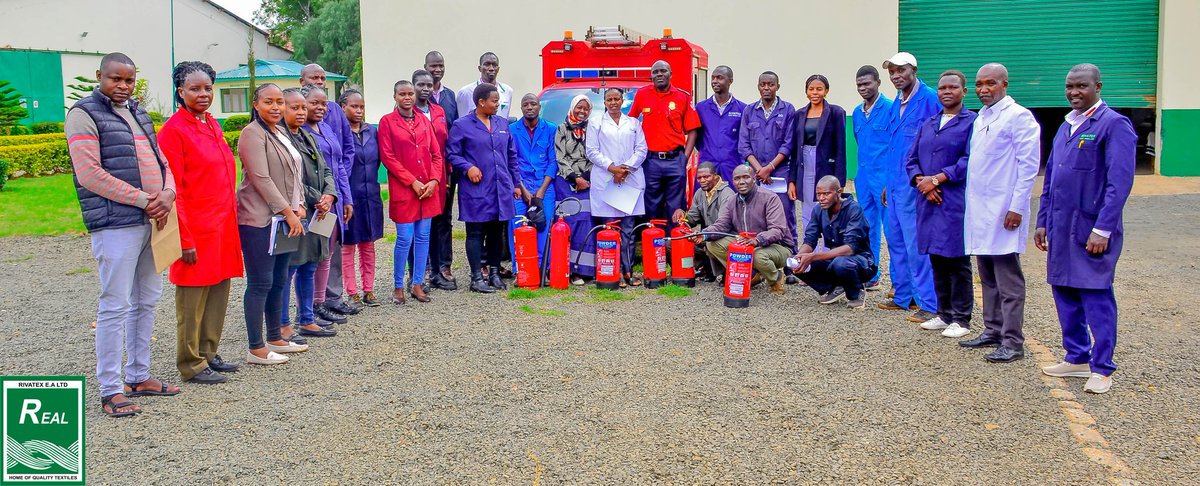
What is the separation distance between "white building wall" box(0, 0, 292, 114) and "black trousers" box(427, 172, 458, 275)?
30.6m

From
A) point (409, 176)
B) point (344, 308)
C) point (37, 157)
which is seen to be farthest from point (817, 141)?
point (37, 157)

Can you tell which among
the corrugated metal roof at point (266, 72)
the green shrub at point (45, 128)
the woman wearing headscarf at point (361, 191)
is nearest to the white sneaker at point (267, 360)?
the woman wearing headscarf at point (361, 191)

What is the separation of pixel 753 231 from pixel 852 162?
10.2m

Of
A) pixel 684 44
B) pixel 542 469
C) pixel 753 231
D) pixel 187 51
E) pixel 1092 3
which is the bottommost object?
pixel 542 469

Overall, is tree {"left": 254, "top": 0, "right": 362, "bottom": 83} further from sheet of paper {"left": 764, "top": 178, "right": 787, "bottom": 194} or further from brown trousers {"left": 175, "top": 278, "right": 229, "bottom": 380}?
brown trousers {"left": 175, "top": 278, "right": 229, "bottom": 380}

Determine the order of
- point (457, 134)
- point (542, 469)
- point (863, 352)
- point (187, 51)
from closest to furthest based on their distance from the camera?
point (542, 469) < point (863, 352) < point (457, 134) < point (187, 51)

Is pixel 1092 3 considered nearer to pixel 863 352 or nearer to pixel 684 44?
pixel 684 44

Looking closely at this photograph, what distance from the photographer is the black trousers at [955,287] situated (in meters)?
6.79

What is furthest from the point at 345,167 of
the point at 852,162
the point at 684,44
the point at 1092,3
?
the point at 1092,3

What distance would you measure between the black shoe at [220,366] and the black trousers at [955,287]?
4.84 m

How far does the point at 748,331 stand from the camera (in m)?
6.99

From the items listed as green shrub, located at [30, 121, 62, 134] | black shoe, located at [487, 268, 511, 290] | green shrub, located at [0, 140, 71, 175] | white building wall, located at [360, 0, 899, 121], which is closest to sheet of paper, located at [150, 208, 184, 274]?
black shoe, located at [487, 268, 511, 290]

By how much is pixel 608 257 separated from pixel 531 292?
759mm

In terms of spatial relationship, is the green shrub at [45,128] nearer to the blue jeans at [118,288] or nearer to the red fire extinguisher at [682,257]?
the red fire extinguisher at [682,257]
